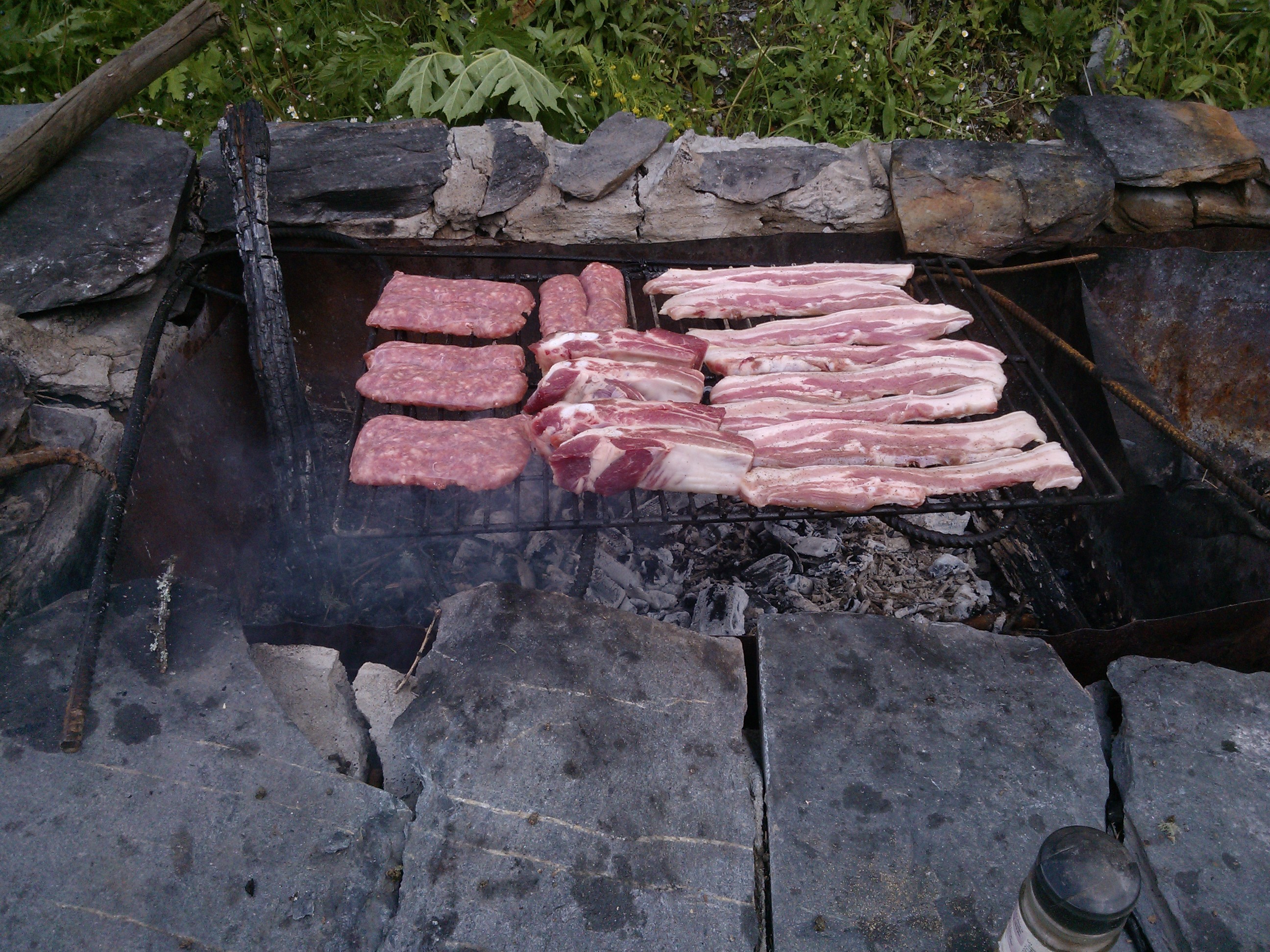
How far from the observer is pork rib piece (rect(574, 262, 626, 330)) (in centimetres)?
311

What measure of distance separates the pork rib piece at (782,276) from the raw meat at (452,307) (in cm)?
57

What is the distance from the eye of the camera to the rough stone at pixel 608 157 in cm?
357

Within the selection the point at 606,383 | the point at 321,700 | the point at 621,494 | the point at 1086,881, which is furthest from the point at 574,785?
the point at 621,494

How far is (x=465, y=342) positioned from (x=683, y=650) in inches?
73.2

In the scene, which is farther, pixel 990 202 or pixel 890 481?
pixel 990 202

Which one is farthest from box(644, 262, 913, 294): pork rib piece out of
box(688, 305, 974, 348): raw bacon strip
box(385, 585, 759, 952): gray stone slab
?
box(385, 585, 759, 952): gray stone slab

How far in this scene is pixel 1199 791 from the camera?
82.4 inches

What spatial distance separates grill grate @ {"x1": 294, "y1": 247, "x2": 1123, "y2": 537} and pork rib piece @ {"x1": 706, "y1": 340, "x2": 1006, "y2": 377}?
16 centimetres

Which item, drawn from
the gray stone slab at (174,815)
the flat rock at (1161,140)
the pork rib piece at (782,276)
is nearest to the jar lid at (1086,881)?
the gray stone slab at (174,815)

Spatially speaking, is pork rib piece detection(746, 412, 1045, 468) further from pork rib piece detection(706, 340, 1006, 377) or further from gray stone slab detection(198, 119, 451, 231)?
gray stone slab detection(198, 119, 451, 231)

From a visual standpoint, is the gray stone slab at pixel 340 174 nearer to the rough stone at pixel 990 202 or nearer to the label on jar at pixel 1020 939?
the rough stone at pixel 990 202

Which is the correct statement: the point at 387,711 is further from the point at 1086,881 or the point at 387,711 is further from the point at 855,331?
the point at 855,331

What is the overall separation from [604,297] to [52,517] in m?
2.05

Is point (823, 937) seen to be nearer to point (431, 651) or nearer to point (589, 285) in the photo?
point (431, 651)
